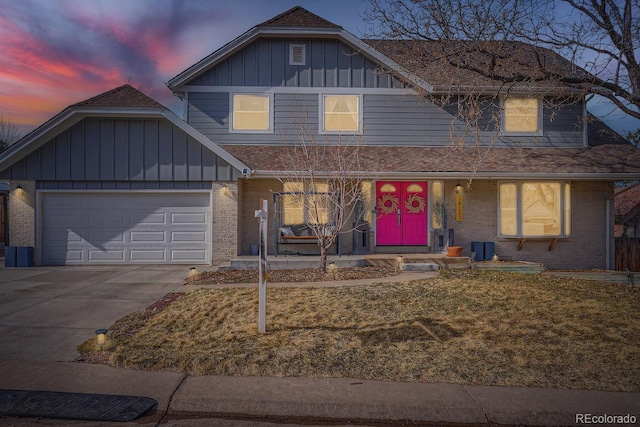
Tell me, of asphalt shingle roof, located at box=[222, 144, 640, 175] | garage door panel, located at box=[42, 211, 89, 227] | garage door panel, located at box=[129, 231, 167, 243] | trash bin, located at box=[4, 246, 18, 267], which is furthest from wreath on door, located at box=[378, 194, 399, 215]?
trash bin, located at box=[4, 246, 18, 267]

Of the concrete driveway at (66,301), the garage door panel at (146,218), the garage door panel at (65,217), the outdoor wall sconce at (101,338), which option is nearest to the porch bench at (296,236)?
the concrete driveway at (66,301)

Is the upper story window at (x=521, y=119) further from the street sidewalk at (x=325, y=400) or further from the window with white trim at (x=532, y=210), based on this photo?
the street sidewalk at (x=325, y=400)

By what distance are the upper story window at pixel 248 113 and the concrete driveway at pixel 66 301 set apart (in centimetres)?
506

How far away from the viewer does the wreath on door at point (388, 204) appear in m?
14.3

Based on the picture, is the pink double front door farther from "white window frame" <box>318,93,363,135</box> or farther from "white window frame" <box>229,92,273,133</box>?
"white window frame" <box>229,92,273,133</box>

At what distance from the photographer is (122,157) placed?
13.0m

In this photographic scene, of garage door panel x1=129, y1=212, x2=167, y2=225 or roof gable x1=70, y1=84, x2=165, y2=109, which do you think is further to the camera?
garage door panel x1=129, y1=212, x2=167, y2=225

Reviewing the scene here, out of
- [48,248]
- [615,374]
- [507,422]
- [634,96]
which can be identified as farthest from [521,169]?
[48,248]

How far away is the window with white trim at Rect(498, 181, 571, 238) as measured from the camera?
1407cm

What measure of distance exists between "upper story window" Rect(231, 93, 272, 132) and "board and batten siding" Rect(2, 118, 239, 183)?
6.86ft

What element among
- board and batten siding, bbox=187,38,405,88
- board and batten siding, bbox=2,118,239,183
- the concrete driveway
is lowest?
the concrete driveway

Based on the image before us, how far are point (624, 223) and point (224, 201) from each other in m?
18.1

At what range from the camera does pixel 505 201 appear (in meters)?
14.2

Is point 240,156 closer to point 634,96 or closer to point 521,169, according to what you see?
point 521,169
